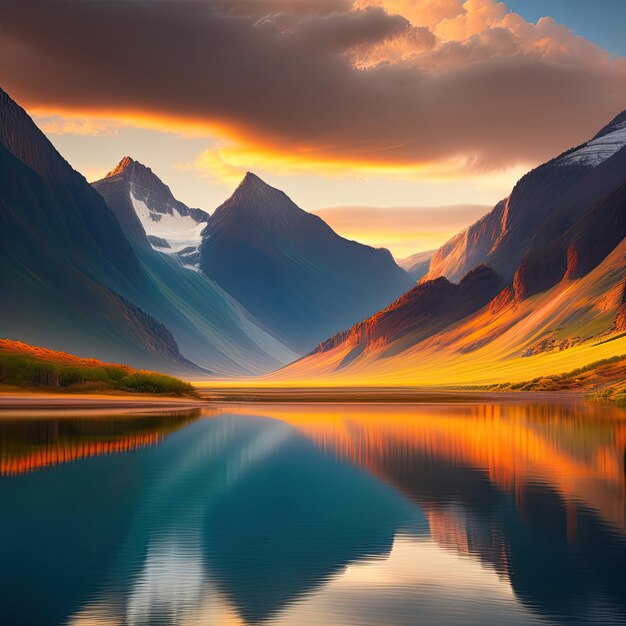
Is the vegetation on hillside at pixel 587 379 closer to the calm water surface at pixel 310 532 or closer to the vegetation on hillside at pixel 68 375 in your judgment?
the vegetation on hillside at pixel 68 375

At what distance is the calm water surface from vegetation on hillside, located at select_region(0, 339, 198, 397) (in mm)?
45904

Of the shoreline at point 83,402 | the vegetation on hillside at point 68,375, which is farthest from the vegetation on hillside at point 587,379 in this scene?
the shoreline at point 83,402

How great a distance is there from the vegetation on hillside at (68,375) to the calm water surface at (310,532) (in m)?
45.9

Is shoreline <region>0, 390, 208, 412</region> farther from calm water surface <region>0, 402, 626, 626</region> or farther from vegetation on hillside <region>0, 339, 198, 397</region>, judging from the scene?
calm water surface <region>0, 402, 626, 626</region>

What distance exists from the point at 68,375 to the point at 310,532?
76835 mm

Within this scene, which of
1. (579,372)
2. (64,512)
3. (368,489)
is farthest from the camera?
(579,372)

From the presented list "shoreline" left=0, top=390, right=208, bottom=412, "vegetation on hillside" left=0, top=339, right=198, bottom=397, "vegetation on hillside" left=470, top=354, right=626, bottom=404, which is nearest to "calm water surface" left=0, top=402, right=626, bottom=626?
"shoreline" left=0, top=390, right=208, bottom=412

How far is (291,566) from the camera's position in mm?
22641

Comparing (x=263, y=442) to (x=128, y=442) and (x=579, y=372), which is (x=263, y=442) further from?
(x=579, y=372)

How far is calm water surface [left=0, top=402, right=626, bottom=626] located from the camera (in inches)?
763

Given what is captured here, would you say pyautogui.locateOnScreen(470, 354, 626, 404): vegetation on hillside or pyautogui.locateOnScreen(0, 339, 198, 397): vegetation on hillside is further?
pyautogui.locateOnScreen(470, 354, 626, 404): vegetation on hillside

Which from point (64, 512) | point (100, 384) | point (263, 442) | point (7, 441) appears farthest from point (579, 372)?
point (64, 512)

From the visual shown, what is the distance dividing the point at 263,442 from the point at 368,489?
19965 mm

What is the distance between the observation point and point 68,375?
10012cm
